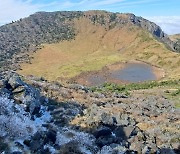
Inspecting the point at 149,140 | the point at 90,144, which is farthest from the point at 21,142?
the point at 149,140

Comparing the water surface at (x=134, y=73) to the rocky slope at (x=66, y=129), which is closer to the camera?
the rocky slope at (x=66, y=129)

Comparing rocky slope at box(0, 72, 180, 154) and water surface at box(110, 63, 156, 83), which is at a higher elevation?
rocky slope at box(0, 72, 180, 154)

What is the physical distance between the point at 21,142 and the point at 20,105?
5.98 m

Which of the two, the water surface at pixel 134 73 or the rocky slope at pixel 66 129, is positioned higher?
the rocky slope at pixel 66 129

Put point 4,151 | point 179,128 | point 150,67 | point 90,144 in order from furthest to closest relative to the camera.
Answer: point 150,67 < point 179,128 < point 90,144 < point 4,151

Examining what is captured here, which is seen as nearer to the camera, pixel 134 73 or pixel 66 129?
pixel 66 129

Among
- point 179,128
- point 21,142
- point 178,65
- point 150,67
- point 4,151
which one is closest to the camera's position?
point 4,151

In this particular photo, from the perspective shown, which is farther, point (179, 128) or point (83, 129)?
point (179, 128)

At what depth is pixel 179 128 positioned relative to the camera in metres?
35.8

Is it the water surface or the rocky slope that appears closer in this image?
the rocky slope

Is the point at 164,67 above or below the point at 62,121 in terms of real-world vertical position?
below

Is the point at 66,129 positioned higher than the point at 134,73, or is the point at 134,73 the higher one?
the point at 66,129

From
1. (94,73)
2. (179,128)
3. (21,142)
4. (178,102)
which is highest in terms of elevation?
(21,142)

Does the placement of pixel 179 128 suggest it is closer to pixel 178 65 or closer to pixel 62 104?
pixel 62 104
